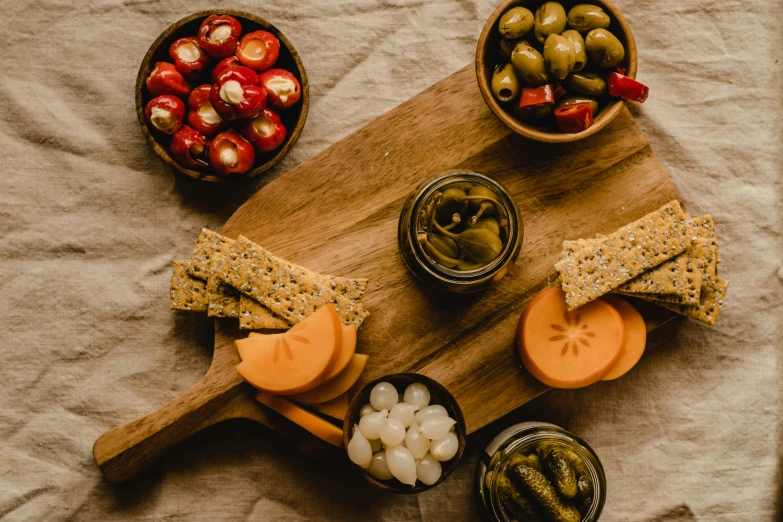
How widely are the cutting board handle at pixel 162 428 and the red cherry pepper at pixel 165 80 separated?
1.81 ft

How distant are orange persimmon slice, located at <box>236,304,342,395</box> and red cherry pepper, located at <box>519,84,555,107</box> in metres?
0.51

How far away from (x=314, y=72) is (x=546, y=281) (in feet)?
2.20

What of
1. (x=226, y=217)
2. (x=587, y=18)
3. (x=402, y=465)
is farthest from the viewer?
(x=226, y=217)

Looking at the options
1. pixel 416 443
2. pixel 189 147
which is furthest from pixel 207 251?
pixel 416 443

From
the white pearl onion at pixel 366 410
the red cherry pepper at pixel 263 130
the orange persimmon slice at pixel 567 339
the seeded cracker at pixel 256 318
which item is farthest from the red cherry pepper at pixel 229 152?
the orange persimmon slice at pixel 567 339

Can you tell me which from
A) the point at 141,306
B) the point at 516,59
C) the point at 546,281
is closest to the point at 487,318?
the point at 546,281

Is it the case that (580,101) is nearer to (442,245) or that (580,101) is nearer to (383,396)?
(442,245)

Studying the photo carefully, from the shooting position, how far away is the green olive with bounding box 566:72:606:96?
1202 millimetres

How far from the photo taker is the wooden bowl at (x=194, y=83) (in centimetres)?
128

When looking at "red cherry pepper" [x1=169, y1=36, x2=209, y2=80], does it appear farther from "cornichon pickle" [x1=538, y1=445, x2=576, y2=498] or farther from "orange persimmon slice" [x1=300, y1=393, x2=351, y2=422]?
"cornichon pickle" [x1=538, y1=445, x2=576, y2=498]

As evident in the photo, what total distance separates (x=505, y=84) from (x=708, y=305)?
58 cm

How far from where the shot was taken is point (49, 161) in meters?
1.43

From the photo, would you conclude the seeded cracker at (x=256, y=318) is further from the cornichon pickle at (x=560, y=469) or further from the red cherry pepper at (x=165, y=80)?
the cornichon pickle at (x=560, y=469)

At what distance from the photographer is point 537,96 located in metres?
1.20
